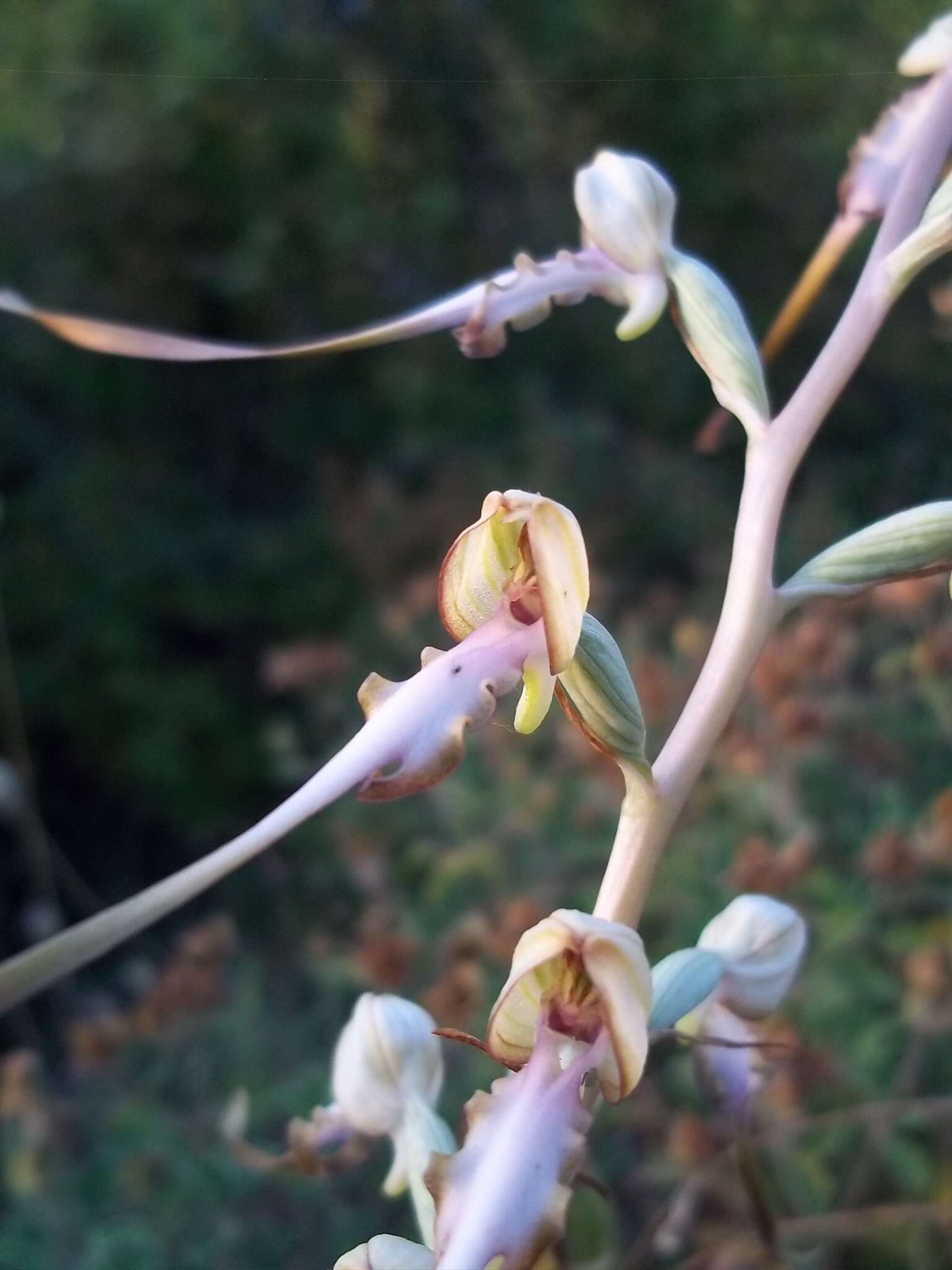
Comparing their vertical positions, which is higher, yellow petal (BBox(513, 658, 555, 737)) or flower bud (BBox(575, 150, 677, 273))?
flower bud (BBox(575, 150, 677, 273))

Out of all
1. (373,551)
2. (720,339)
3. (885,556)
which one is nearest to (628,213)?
(720,339)

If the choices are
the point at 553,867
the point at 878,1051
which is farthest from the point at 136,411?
the point at 878,1051

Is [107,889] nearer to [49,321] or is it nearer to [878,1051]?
[878,1051]

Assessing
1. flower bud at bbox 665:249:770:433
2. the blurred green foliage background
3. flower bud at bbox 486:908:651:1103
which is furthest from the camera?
the blurred green foliage background

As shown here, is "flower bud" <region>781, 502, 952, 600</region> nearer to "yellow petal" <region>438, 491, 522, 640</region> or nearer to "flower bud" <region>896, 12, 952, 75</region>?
"yellow petal" <region>438, 491, 522, 640</region>

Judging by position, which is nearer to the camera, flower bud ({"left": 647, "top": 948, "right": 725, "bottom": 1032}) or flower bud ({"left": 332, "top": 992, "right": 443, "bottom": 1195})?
flower bud ({"left": 647, "top": 948, "right": 725, "bottom": 1032})

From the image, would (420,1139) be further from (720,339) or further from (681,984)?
(720,339)

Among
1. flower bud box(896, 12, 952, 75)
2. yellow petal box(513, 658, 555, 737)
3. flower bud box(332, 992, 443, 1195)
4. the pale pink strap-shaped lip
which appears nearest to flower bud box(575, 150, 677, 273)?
the pale pink strap-shaped lip
